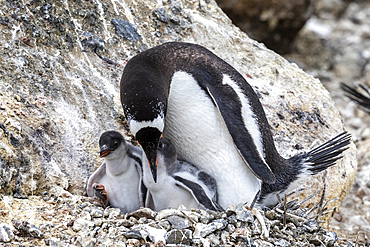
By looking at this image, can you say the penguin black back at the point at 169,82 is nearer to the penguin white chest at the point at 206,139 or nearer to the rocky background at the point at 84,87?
the penguin white chest at the point at 206,139

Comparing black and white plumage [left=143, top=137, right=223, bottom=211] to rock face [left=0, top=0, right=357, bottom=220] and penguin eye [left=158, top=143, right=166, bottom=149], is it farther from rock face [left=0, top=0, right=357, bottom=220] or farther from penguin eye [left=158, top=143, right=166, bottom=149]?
rock face [left=0, top=0, right=357, bottom=220]

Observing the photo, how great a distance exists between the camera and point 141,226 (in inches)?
109

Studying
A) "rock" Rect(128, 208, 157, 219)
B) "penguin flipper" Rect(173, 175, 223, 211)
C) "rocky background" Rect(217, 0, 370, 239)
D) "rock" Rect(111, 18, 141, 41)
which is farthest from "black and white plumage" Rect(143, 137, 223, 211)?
"rocky background" Rect(217, 0, 370, 239)

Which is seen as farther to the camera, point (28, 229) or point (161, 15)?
point (161, 15)

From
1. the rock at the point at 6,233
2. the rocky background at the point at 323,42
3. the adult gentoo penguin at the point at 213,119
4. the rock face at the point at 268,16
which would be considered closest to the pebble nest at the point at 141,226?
the rock at the point at 6,233

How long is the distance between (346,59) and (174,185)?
809 cm

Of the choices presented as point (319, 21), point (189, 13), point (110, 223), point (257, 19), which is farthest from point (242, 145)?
point (319, 21)

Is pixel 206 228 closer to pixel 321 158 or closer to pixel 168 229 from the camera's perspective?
pixel 168 229

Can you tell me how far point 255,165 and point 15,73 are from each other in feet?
5.35

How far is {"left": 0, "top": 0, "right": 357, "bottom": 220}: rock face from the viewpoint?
3.26 m

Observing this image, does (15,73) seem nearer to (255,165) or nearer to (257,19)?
(255,165)

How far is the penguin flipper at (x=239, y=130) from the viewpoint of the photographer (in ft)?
10.6

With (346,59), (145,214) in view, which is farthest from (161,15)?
(346,59)

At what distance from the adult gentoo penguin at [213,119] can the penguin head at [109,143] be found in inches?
11.6
